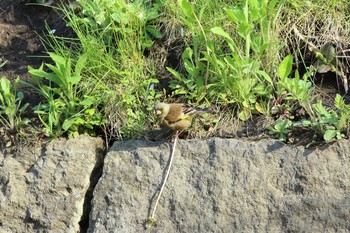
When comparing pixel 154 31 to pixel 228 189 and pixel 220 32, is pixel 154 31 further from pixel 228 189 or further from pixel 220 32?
pixel 228 189

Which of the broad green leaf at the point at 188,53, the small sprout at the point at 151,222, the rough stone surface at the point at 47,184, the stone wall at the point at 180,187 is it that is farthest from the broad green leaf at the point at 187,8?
the small sprout at the point at 151,222

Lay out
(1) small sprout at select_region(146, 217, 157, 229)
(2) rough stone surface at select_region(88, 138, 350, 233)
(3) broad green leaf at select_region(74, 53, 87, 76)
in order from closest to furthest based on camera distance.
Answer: (2) rough stone surface at select_region(88, 138, 350, 233)
(1) small sprout at select_region(146, 217, 157, 229)
(3) broad green leaf at select_region(74, 53, 87, 76)

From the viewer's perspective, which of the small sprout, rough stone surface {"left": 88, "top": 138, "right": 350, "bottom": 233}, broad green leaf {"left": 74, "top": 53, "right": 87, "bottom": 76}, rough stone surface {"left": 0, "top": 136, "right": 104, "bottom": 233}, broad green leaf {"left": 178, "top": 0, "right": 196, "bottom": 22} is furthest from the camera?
broad green leaf {"left": 74, "top": 53, "right": 87, "bottom": 76}

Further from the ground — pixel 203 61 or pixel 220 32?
pixel 220 32

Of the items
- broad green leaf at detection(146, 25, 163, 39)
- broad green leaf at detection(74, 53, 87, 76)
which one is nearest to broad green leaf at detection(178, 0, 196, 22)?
broad green leaf at detection(146, 25, 163, 39)

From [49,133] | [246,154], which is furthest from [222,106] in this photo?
[49,133]

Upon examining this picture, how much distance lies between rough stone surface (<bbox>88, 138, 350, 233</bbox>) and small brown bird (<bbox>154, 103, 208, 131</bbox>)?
0.37 feet

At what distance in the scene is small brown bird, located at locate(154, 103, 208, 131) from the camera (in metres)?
4.64

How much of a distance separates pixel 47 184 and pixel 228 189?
3.64 ft

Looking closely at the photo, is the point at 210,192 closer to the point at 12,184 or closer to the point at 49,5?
the point at 12,184

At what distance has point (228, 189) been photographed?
4.43 m

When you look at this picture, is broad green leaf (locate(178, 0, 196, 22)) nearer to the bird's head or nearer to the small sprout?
the bird's head

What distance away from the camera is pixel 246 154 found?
4516 millimetres

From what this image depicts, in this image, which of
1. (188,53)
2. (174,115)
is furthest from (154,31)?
(174,115)
